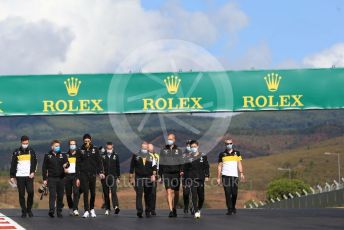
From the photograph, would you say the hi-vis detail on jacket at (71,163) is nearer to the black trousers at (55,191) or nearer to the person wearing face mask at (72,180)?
the person wearing face mask at (72,180)

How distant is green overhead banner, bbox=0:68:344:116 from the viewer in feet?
136

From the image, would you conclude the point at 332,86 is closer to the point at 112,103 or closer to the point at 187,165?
the point at 112,103

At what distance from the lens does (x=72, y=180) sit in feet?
86.0

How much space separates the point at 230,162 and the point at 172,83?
16732 millimetres

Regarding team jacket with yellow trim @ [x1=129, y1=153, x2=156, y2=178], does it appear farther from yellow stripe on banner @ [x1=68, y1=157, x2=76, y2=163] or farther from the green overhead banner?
the green overhead banner

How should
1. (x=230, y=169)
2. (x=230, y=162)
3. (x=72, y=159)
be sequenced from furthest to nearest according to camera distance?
(x=72, y=159), (x=230, y=162), (x=230, y=169)

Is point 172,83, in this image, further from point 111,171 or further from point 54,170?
point 54,170

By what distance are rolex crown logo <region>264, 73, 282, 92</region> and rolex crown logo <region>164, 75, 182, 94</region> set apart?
3.70 metres

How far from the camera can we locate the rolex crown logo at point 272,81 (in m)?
42.2

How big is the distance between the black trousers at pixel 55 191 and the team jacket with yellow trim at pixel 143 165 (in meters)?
1.86

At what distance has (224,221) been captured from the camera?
21.7 metres

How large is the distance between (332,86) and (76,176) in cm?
2017

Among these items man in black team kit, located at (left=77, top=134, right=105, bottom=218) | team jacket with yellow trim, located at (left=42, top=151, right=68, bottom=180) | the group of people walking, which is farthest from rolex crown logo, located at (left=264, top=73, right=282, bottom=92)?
team jacket with yellow trim, located at (left=42, top=151, right=68, bottom=180)

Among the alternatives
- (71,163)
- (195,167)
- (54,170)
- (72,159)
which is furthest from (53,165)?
(195,167)
